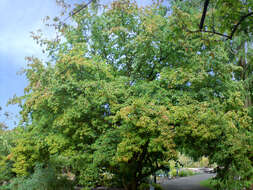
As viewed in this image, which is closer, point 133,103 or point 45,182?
point 133,103

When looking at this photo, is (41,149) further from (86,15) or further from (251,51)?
(251,51)

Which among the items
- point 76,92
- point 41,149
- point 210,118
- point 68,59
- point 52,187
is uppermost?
point 68,59

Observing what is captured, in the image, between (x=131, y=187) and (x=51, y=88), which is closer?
(x=51, y=88)

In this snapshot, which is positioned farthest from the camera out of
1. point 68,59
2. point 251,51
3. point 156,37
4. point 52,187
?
point 52,187

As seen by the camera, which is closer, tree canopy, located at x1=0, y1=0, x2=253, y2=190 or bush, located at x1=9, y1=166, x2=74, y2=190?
tree canopy, located at x1=0, y1=0, x2=253, y2=190

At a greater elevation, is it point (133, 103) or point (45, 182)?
point (133, 103)

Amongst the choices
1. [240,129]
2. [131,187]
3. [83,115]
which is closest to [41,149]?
[83,115]

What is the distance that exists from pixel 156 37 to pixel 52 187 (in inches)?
385

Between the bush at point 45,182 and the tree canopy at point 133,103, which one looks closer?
the tree canopy at point 133,103

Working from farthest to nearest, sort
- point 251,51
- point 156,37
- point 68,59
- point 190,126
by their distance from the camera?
1. point 251,51
2. point 156,37
3. point 68,59
4. point 190,126

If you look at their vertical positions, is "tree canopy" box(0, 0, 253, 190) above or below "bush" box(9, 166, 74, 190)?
above

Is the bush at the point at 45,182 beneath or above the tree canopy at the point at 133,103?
beneath

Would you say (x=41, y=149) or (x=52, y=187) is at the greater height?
(x=41, y=149)

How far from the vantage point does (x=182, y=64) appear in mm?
10555
